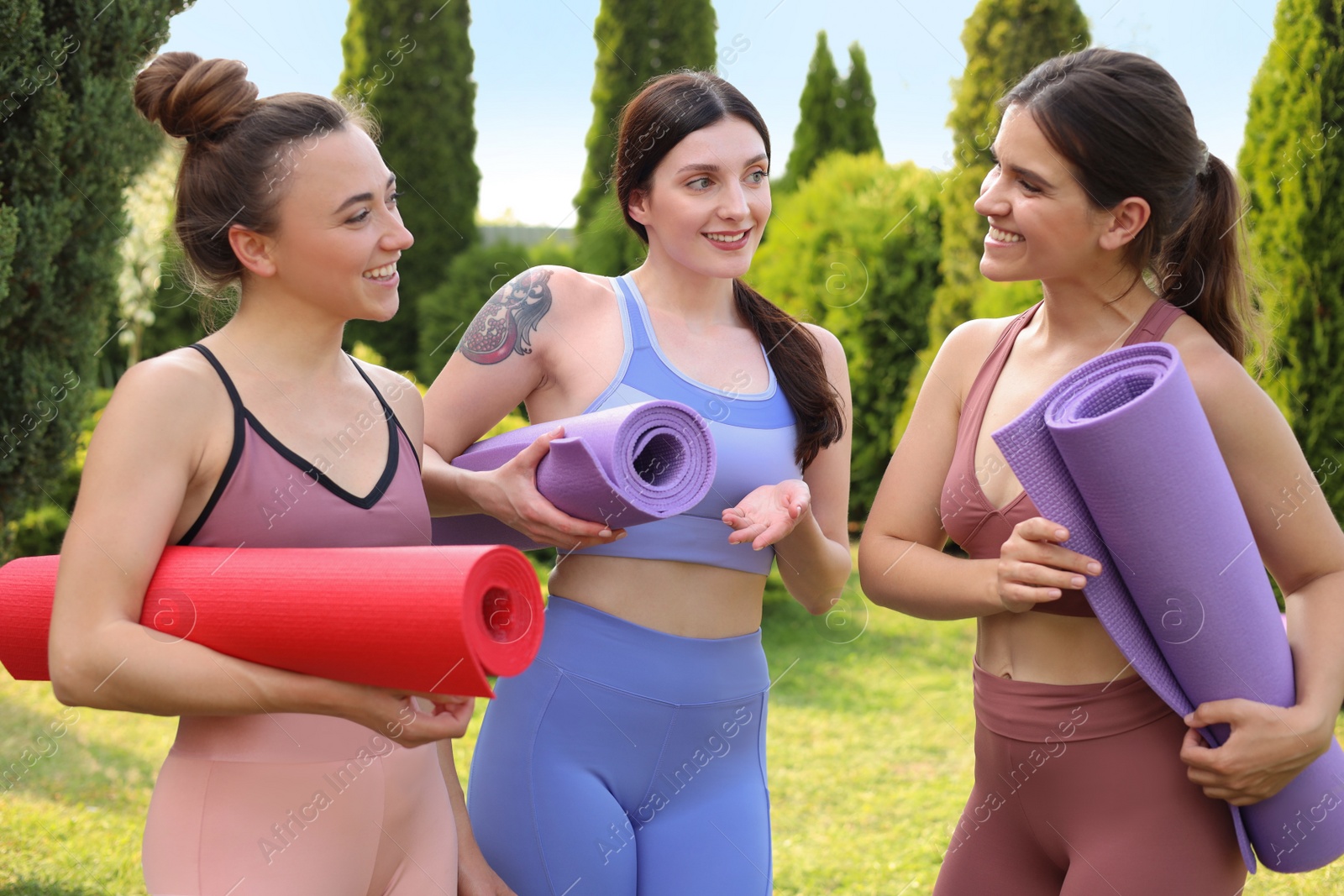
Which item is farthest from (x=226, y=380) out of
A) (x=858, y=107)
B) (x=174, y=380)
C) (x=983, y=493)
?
(x=858, y=107)

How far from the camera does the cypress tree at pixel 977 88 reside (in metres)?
10.1

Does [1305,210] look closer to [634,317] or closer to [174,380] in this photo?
[634,317]

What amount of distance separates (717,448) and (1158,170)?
1.05 metres

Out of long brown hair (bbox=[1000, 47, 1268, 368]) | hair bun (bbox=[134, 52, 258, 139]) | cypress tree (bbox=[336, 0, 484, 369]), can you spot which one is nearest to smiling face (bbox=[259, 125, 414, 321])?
hair bun (bbox=[134, 52, 258, 139])

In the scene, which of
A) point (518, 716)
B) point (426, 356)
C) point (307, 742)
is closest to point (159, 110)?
point (307, 742)

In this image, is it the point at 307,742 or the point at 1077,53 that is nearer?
the point at 307,742

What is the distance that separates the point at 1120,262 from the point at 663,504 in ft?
3.59

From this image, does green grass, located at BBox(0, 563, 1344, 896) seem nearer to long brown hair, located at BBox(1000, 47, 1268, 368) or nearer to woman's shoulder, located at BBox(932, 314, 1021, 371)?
woman's shoulder, located at BBox(932, 314, 1021, 371)

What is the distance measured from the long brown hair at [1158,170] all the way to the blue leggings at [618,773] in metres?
1.26

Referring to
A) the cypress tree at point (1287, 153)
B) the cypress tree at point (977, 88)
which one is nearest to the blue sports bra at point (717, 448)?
the cypress tree at point (1287, 153)

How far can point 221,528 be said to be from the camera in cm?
185

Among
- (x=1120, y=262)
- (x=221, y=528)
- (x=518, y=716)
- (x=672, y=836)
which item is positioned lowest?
(x=672, y=836)

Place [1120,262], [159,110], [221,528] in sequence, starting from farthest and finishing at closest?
1. [1120,262]
2. [159,110]
3. [221,528]

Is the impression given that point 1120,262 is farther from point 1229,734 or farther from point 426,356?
point 426,356
